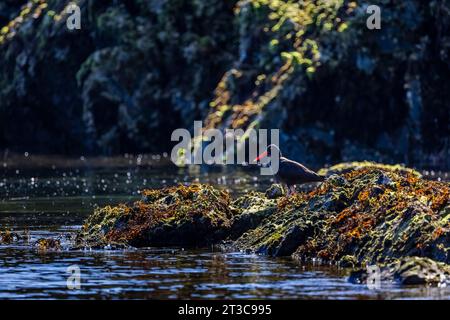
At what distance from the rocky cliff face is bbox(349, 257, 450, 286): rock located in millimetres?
35131

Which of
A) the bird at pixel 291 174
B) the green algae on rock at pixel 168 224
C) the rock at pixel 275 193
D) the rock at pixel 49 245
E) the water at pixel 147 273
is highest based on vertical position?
the bird at pixel 291 174

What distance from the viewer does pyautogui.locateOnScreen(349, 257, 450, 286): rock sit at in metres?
22.5

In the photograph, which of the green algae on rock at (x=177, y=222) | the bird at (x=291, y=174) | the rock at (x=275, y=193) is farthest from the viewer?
the rock at (x=275, y=193)

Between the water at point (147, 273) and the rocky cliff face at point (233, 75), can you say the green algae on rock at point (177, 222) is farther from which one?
the rocky cliff face at point (233, 75)

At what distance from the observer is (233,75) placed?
226 ft

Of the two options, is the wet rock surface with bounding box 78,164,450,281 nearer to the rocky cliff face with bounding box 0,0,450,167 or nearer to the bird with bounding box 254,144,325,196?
the bird with bounding box 254,144,325,196

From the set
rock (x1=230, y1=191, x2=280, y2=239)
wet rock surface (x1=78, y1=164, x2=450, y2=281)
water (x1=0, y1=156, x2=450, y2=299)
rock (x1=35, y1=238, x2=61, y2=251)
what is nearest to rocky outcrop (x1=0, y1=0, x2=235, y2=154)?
water (x1=0, y1=156, x2=450, y2=299)

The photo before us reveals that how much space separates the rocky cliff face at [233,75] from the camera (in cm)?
6119

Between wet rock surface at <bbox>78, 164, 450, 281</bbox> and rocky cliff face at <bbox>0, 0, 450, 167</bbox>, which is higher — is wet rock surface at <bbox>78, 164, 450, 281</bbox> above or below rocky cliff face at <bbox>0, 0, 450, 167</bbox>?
below

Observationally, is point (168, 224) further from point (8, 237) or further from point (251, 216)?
point (8, 237)

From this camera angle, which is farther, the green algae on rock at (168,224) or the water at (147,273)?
the green algae on rock at (168,224)

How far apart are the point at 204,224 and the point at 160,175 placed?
2455 centimetres

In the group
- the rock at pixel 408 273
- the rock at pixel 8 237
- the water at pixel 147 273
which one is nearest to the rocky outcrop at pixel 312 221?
the water at pixel 147 273

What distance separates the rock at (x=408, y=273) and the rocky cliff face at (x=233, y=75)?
35.1 metres
